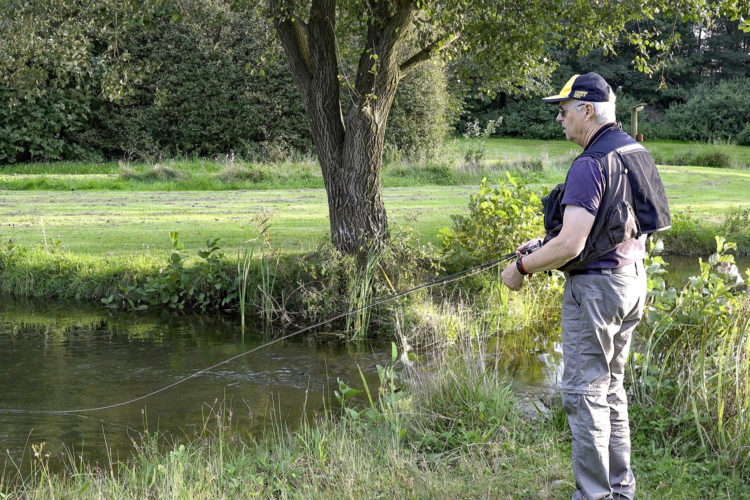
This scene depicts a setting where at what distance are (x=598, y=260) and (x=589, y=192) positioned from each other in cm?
32

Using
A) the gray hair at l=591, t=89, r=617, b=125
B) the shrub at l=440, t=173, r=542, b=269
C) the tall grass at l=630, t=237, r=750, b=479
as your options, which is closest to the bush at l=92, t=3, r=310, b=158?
the shrub at l=440, t=173, r=542, b=269

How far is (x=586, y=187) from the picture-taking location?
3564mm

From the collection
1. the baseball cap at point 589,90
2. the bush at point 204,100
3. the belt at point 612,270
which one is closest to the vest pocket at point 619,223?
the belt at point 612,270

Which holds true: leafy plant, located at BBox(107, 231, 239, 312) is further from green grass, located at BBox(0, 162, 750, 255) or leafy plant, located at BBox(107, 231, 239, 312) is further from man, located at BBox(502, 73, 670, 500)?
man, located at BBox(502, 73, 670, 500)

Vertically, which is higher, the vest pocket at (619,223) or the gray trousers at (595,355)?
the vest pocket at (619,223)

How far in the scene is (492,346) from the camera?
8.50 metres

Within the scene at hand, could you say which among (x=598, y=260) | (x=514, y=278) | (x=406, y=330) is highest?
(x=598, y=260)

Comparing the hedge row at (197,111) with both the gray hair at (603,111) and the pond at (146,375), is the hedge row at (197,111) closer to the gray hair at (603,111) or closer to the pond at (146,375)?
the pond at (146,375)

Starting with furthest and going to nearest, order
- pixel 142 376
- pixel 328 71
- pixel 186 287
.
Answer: pixel 186 287
pixel 328 71
pixel 142 376

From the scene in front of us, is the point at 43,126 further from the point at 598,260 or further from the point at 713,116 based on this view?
the point at 713,116

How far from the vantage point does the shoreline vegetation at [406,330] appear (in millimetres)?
4508

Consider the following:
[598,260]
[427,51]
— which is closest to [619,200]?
[598,260]

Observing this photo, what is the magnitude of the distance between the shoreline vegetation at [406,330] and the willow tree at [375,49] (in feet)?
2.10

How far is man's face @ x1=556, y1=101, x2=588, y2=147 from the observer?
3787 mm
